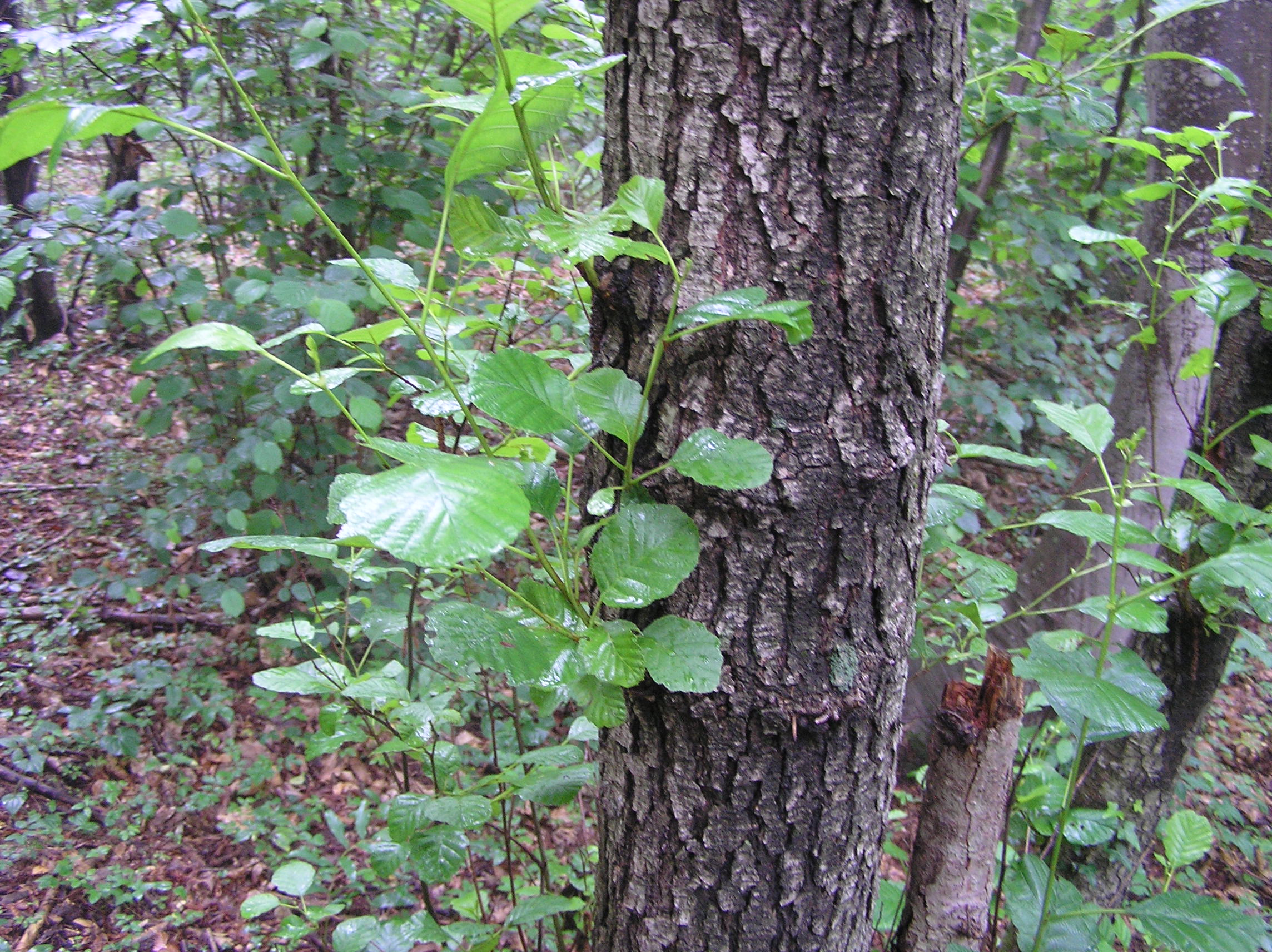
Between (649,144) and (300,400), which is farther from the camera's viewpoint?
(300,400)

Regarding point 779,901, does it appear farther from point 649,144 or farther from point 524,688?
point 524,688

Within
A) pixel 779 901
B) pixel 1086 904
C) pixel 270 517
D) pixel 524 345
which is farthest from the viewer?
pixel 270 517

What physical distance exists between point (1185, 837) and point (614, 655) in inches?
54.7

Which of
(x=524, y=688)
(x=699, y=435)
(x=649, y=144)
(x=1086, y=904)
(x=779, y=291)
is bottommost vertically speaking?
(x=524, y=688)

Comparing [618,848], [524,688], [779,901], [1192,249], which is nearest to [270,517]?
[524,688]

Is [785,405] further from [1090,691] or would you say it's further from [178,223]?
[178,223]

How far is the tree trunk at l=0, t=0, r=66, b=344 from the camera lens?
14.3ft

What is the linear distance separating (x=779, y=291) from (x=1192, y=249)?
7.35ft

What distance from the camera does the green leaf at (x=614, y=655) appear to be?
27.2 inches

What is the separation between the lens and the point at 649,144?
30.9 inches

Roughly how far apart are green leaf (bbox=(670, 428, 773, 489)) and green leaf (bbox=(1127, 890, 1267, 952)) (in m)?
0.78

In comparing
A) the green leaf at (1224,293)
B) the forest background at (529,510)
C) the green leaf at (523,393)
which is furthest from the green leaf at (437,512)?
the green leaf at (1224,293)

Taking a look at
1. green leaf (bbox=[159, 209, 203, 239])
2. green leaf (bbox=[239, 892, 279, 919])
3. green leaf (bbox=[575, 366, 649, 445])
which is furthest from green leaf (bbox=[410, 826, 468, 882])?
green leaf (bbox=[159, 209, 203, 239])

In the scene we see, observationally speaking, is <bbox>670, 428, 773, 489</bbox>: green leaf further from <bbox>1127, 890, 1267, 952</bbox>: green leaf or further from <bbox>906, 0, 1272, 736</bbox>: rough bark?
<bbox>906, 0, 1272, 736</bbox>: rough bark
